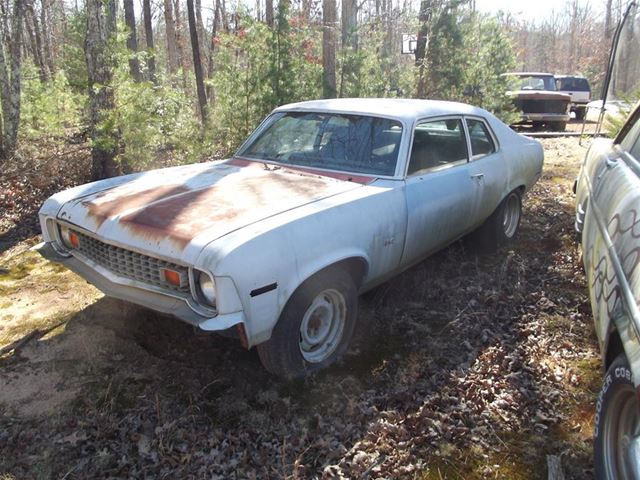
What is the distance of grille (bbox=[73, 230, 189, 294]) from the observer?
2.76m

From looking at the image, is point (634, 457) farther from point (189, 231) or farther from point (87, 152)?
point (87, 152)

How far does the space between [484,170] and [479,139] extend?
353mm

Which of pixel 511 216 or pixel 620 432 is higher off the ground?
pixel 511 216

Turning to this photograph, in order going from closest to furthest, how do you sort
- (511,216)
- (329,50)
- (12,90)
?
(511,216) → (12,90) → (329,50)

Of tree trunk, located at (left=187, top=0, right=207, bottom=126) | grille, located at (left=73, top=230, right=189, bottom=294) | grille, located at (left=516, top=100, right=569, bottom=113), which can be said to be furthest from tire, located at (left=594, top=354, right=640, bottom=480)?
grille, located at (left=516, top=100, right=569, bottom=113)

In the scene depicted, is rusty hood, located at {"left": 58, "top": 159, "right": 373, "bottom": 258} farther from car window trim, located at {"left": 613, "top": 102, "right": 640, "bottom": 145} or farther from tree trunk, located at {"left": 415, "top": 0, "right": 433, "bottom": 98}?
tree trunk, located at {"left": 415, "top": 0, "right": 433, "bottom": 98}

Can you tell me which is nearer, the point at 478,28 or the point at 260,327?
the point at 260,327

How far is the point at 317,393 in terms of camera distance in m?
3.09

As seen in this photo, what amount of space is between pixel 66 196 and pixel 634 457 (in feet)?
11.6

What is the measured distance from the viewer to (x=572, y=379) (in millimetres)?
3252

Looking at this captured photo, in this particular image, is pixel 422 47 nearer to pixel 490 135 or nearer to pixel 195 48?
pixel 195 48

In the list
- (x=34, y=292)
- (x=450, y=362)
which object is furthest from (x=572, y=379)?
(x=34, y=292)

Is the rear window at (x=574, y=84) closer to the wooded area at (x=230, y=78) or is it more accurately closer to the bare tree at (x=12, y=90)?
the wooded area at (x=230, y=78)

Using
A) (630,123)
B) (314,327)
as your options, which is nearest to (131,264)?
(314,327)
